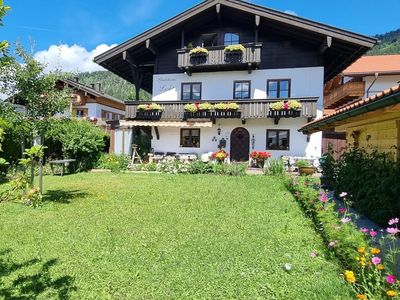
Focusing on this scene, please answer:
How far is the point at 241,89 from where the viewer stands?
20.1m

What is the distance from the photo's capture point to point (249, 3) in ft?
59.6

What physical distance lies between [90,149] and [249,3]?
1246cm

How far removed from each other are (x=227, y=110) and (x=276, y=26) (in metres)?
5.99

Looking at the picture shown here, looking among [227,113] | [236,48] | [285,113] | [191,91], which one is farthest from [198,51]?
[285,113]

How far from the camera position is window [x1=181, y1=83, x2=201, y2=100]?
822 inches

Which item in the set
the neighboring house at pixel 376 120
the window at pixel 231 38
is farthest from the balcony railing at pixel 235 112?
the neighboring house at pixel 376 120

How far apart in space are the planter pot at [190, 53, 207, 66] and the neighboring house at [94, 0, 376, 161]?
0.06 m

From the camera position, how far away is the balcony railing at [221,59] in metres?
18.6

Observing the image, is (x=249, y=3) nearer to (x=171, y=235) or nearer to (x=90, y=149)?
(x=90, y=149)

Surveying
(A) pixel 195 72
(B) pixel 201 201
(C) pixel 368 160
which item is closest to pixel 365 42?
(A) pixel 195 72

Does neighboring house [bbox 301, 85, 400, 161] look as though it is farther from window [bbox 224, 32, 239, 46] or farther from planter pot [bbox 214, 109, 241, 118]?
window [bbox 224, 32, 239, 46]

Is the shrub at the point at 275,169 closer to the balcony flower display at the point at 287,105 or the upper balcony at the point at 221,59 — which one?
the balcony flower display at the point at 287,105

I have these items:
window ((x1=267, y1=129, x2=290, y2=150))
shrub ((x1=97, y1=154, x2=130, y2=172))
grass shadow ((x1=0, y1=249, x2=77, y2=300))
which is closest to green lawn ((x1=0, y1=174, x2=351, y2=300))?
grass shadow ((x1=0, y1=249, x2=77, y2=300))

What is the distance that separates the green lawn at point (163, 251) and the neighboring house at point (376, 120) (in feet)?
7.83
